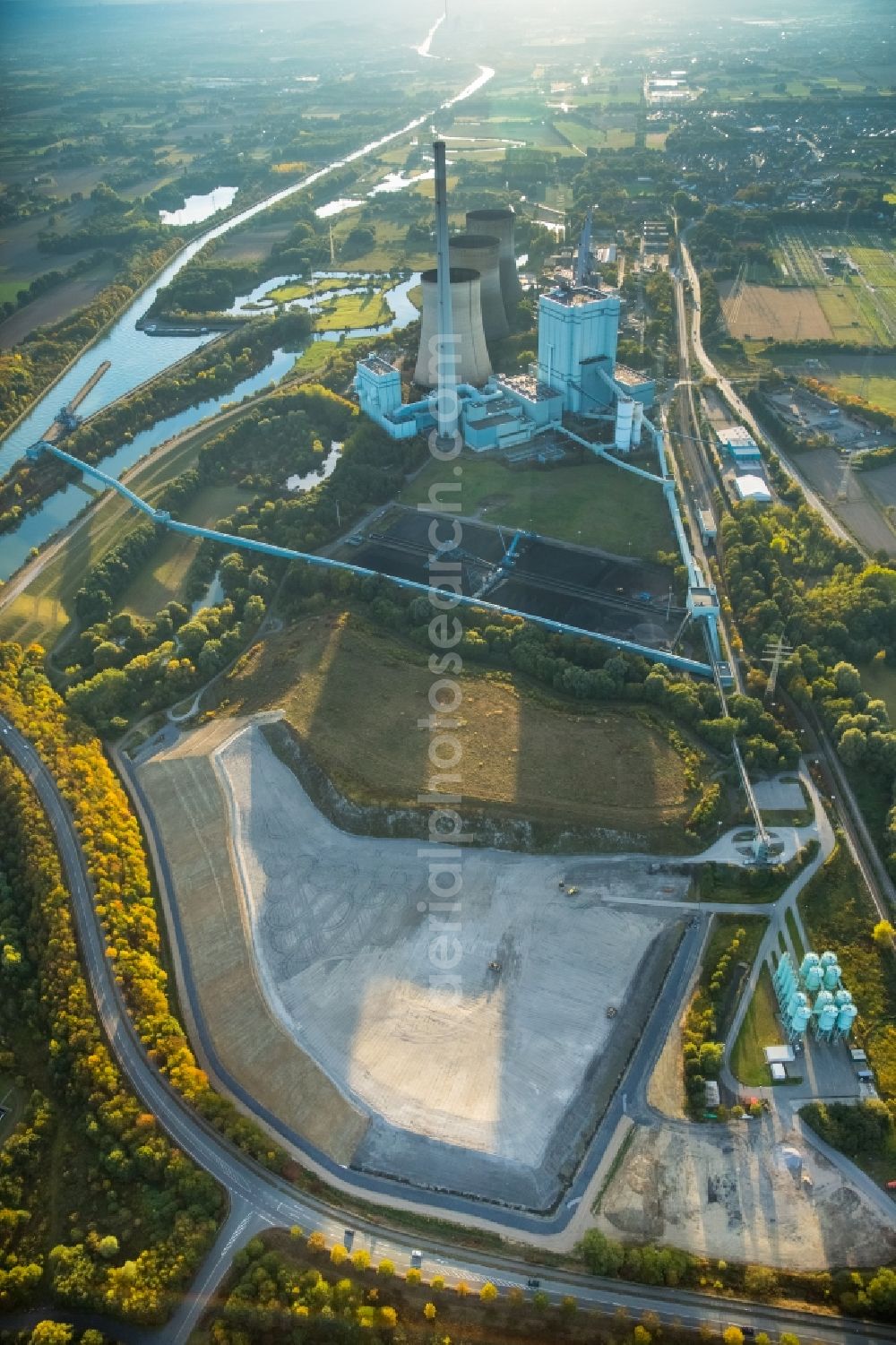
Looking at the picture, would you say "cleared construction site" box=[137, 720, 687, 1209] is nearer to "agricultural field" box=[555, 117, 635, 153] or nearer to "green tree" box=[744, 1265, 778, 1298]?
"green tree" box=[744, 1265, 778, 1298]

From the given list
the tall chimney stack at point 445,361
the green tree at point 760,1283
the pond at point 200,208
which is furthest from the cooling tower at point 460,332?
the pond at point 200,208

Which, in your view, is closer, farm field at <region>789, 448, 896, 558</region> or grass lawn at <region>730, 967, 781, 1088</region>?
grass lawn at <region>730, 967, 781, 1088</region>

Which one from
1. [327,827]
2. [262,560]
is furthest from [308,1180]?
[262,560]

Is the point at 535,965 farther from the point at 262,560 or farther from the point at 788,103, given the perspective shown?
the point at 788,103

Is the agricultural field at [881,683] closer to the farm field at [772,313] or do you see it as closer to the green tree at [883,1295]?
the green tree at [883,1295]

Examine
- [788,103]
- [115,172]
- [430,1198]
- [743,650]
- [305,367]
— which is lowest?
[430,1198]

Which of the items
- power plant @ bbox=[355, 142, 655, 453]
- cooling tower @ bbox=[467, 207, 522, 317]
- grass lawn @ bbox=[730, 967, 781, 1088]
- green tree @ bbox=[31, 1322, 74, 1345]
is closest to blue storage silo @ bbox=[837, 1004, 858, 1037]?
grass lawn @ bbox=[730, 967, 781, 1088]
